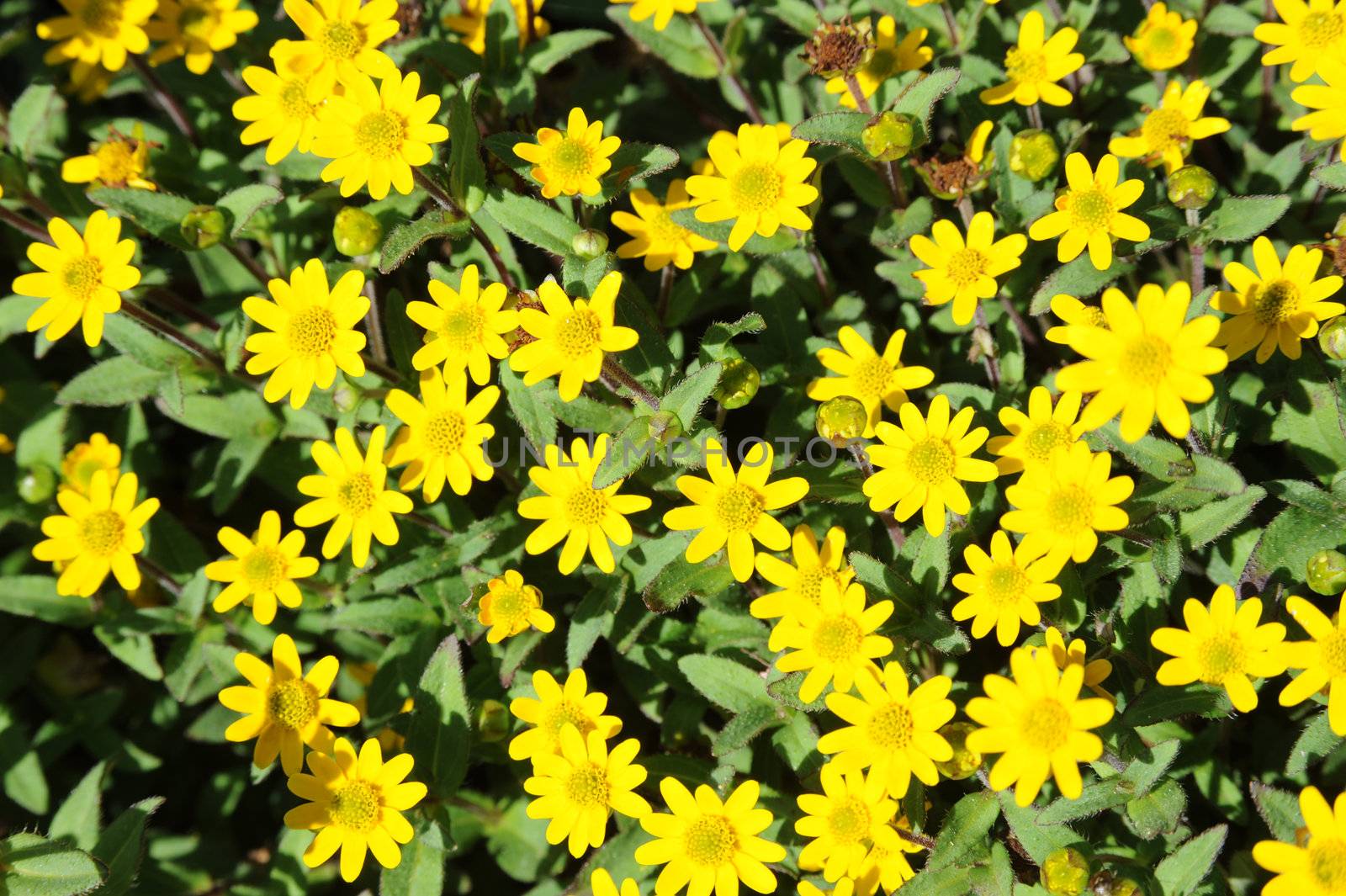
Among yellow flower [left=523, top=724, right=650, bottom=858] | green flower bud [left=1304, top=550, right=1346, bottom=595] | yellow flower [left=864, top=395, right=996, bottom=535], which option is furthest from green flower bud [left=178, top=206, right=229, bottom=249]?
green flower bud [left=1304, top=550, right=1346, bottom=595]

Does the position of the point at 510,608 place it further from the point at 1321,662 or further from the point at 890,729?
the point at 1321,662

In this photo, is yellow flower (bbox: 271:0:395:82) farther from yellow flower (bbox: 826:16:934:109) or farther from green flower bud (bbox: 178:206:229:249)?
yellow flower (bbox: 826:16:934:109)

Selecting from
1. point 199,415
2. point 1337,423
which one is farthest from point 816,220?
point 199,415

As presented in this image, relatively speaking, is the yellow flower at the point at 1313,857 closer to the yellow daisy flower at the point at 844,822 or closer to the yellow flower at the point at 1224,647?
the yellow flower at the point at 1224,647

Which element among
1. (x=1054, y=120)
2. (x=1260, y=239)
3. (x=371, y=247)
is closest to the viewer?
(x=1260, y=239)

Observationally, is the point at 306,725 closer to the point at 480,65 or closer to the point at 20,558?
the point at 20,558

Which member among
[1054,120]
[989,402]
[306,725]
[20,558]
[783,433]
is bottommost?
[20,558]
